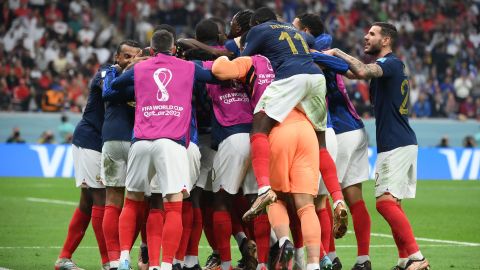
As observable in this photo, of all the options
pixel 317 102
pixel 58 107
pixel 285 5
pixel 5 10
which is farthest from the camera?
pixel 285 5

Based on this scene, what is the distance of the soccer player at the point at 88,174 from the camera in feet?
33.9

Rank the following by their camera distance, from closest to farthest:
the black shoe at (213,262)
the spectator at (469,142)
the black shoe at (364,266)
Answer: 1. the black shoe at (364,266)
2. the black shoe at (213,262)
3. the spectator at (469,142)

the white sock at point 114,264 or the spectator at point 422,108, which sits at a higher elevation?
the spectator at point 422,108

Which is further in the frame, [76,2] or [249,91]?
[76,2]

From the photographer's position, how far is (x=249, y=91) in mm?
9688

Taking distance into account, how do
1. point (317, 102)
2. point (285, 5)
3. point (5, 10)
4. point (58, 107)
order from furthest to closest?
point (285, 5), point (5, 10), point (58, 107), point (317, 102)

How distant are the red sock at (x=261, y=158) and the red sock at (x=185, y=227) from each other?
3.82 feet

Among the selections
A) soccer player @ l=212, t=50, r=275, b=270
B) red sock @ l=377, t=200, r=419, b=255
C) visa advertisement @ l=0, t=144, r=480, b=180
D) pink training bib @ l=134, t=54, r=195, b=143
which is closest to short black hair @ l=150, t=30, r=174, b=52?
pink training bib @ l=134, t=54, r=195, b=143

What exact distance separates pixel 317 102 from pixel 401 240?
1.74m

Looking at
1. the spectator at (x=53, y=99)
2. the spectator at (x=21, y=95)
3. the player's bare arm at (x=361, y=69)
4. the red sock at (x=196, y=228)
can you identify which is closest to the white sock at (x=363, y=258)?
the red sock at (x=196, y=228)

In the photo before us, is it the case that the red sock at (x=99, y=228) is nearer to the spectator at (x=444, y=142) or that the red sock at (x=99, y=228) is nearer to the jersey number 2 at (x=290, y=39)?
the jersey number 2 at (x=290, y=39)

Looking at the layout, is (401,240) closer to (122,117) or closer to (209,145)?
(209,145)

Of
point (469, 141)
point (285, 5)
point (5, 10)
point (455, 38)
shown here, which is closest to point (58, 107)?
point (5, 10)

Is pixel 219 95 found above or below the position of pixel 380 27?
below
